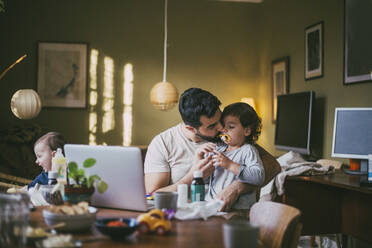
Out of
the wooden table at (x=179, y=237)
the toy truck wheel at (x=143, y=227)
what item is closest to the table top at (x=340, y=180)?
the wooden table at (x=179, y=237)

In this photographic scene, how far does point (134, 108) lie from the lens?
596cm

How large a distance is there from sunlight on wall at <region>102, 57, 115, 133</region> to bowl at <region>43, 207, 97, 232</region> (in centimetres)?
458

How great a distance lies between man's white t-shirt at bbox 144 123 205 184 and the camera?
2.33 meters

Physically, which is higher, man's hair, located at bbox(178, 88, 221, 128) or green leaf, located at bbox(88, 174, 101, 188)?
man's hair, located at bbox(178, 88, 221, 128)

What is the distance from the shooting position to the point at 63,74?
19.1 ft

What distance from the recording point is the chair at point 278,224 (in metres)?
1.36

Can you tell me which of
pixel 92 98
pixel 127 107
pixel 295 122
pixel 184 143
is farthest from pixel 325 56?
pixel 92 98

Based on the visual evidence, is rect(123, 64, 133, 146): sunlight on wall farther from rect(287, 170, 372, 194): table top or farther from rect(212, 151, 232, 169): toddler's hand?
rect(212, 151, 232, 169): toddler's hand

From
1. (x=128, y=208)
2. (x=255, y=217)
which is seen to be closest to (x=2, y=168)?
(x=128, y=208)

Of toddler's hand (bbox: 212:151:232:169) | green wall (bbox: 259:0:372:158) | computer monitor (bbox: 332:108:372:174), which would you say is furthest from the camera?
green wall (bbox: 259:0:372:158)

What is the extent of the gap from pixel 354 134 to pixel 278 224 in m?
2.07

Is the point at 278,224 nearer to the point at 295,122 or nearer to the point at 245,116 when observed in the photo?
the point at 245,116

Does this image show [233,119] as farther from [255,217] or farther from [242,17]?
[242,17]

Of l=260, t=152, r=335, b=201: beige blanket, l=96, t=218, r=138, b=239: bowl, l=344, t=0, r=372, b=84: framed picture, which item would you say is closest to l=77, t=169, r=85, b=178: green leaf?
l=96, t=218, r=138, b=239: bowl
